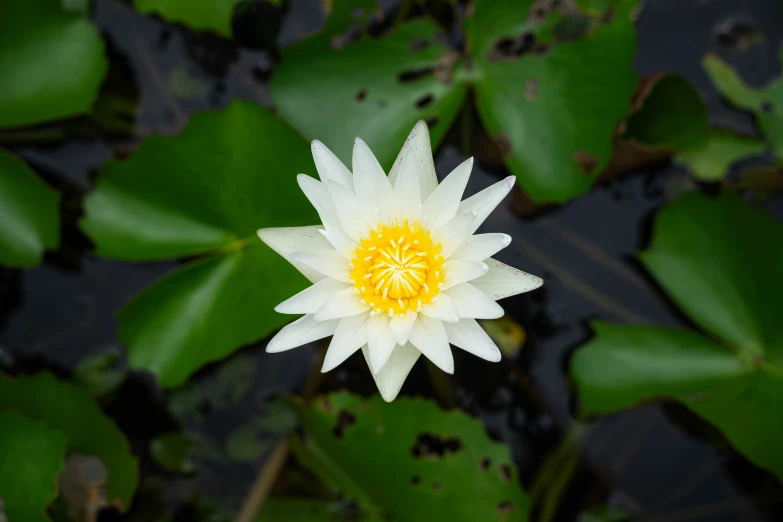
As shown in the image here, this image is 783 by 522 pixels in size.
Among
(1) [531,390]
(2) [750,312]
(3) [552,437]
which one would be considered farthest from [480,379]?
(2) [750,312]

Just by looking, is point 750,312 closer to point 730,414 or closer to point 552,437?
point 730,414

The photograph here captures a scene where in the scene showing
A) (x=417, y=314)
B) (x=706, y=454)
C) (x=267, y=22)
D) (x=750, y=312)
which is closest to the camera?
(x=417, y=314)

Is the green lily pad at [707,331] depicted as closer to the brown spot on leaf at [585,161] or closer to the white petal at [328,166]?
the brown spot on leaf at [585,161]

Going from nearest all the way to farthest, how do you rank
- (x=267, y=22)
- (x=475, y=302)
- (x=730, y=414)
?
1. (x=475, y=302)
2. (x=730, y=414)
3. (x=267, y=22)

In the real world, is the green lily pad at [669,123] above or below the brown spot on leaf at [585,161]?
above

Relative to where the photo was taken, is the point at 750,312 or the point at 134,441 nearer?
the point at 750,312

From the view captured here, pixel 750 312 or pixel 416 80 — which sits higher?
pixel 416 80

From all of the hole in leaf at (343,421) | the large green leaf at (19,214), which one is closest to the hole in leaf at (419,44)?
the hole in leaf at (343,421)

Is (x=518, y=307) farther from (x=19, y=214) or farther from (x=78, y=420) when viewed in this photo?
(x=19, y=214)
